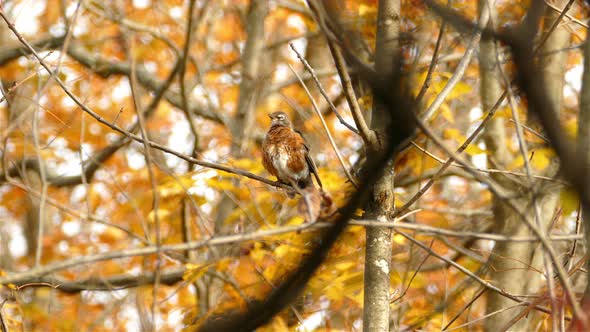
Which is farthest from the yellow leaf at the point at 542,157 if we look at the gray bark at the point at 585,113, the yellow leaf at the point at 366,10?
the gray bark at the point at 585,113

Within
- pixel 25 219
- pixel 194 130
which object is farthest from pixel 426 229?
pixel 25 219

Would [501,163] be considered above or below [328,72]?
below

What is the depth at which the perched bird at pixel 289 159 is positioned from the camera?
5.05 m

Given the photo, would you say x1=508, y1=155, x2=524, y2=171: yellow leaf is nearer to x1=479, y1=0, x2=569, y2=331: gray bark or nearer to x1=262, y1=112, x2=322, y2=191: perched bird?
x1=479, y1=0, x2=569, y2=331: gray bark

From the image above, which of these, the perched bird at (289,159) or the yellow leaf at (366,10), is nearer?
the yellow leaf at (366,10)

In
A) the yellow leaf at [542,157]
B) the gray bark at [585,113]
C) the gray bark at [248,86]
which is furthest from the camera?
the gray bark at [248,86]

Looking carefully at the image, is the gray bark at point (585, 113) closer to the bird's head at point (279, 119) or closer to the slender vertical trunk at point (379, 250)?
the slender vertical trunk at point (379, 250)

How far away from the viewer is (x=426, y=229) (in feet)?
6.31

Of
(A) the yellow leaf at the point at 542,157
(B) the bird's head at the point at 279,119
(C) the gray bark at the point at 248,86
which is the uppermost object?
(C) the gray bark at the point at 248,86

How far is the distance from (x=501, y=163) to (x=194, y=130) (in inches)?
119

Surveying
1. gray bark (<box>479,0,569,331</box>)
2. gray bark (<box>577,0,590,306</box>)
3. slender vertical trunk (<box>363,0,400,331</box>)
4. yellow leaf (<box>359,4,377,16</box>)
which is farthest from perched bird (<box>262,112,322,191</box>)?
gray bark (<box>577,0,590,306</box>)

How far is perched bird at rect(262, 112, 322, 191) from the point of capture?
16.6 ft

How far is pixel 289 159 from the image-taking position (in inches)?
200

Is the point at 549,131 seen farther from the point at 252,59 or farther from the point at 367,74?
the point at 252,59
